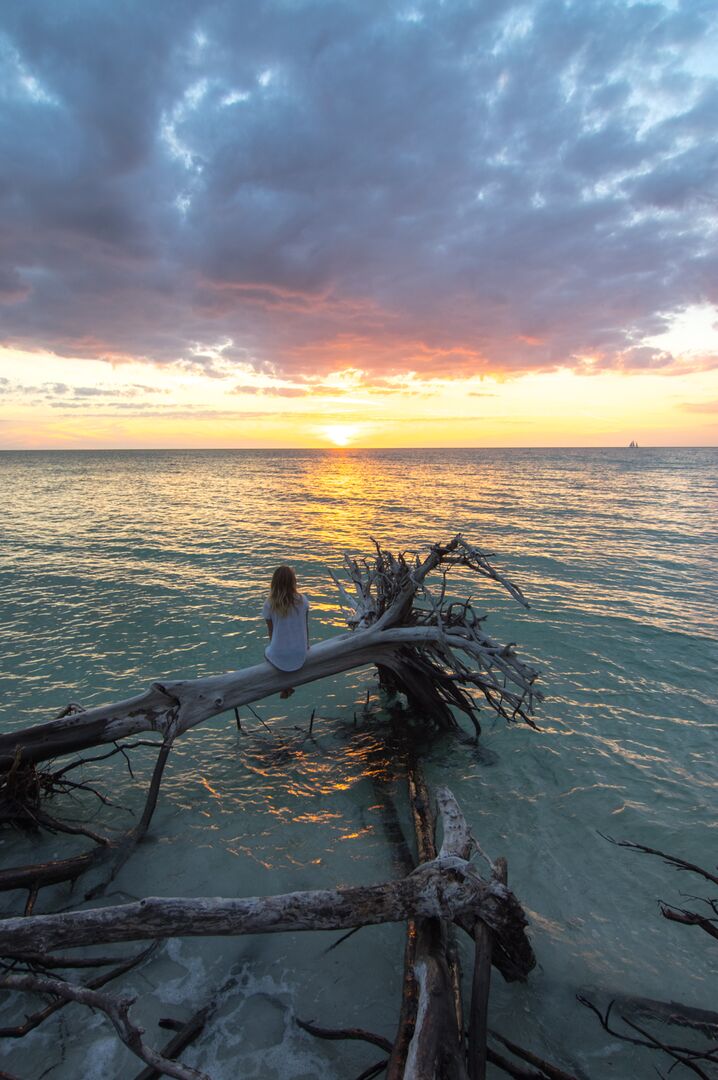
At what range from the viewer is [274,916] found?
3.15 metres

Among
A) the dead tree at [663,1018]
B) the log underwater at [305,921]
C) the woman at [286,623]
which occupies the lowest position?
the dead tree at [663,1018]

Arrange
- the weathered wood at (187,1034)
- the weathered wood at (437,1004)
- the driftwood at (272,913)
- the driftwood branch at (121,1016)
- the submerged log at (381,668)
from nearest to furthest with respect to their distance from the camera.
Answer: the driftwood branch at (121,1016) < the weathered wood at (437,1004) < the driftwood at (272,913) < the weathered wood at (187,1034) < the submerged log at (381,668)

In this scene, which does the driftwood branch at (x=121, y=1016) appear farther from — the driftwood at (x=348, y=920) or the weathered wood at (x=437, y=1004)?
the weathered wood at (x=437, y=1004)

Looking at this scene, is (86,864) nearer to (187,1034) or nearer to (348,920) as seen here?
(187,1034)

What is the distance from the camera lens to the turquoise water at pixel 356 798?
387cm

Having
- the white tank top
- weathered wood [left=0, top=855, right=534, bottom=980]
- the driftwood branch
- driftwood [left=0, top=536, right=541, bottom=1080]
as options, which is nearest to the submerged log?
driftwood [left=0, top=536, right=541, bottom=1080]

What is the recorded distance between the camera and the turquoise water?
387cm

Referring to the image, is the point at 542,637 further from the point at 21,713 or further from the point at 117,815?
the point at 21,713

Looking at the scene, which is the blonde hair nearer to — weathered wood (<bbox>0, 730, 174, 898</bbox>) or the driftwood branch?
weathered wood (<bbox>0, 730, 174, 898</bbox>)

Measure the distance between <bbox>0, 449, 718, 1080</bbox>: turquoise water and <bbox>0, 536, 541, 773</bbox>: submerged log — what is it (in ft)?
3.45

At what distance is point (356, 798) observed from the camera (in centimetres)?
673

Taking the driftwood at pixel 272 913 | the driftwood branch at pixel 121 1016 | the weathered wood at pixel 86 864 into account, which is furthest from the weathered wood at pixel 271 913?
the weathered wood at pixel 86 864

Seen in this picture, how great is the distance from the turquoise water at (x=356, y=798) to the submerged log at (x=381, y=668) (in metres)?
1.05

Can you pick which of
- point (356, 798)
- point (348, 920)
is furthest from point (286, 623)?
point (348, 920)
